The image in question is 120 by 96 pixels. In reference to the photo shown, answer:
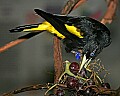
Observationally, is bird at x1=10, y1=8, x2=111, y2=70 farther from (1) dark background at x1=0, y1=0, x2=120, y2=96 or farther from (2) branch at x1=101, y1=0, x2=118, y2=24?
(1) dark background at x1=0, y1=0, x2=120, y2=96

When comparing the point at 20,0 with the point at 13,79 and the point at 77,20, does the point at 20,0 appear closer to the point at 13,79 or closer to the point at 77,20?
the point at 13,79

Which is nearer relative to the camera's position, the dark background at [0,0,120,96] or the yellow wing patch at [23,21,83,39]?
the yellow wing patch at [23,21,83,39]

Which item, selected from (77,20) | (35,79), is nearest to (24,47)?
(35,79)

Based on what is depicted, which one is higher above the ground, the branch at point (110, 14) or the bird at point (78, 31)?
the branch at point (110, 14)

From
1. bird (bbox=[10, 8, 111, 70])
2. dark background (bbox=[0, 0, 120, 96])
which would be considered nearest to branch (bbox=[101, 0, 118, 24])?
bird (bbox=[10, 8, 111, 70])

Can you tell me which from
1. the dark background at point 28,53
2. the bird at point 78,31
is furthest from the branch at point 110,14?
the dark background at point 28,53

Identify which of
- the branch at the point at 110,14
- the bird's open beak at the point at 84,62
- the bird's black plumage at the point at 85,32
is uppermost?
the branch at the point at 110,14

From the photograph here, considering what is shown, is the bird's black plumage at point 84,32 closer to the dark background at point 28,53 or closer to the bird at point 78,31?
the bird at point 78,31

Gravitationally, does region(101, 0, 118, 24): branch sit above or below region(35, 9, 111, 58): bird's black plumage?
above

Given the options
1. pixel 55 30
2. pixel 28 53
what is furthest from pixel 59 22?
pixel 28 53
